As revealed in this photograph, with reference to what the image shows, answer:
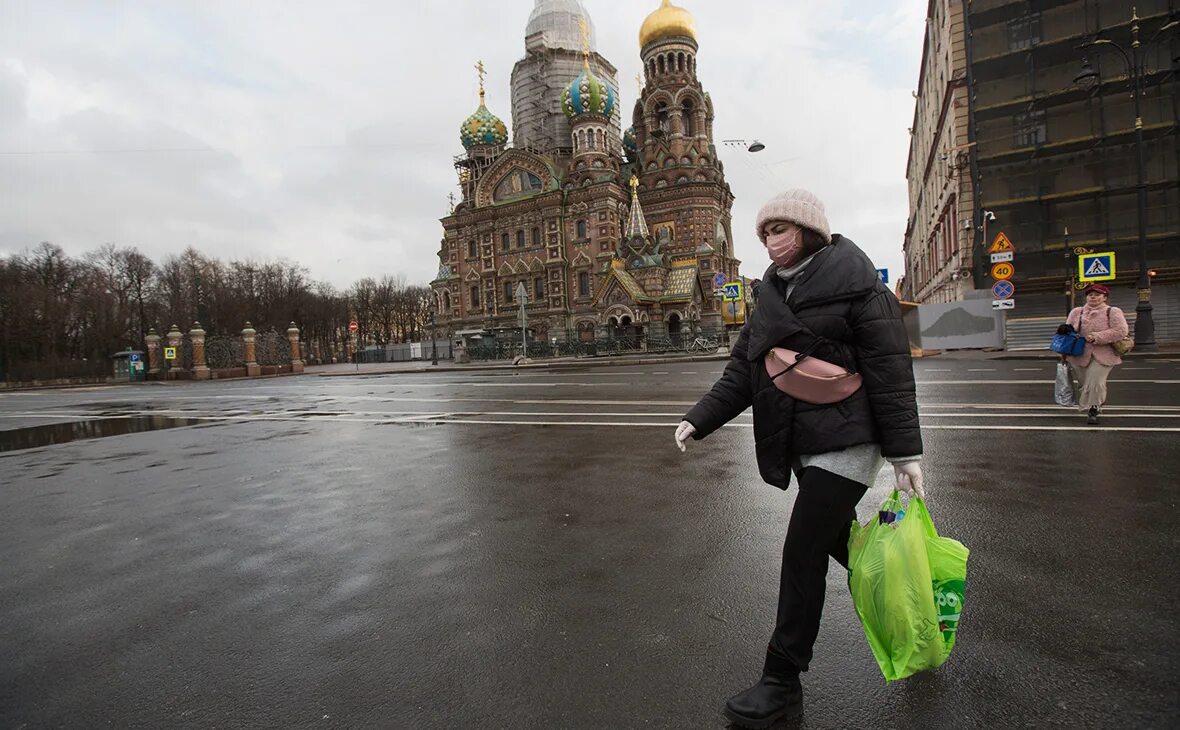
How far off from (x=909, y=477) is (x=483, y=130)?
63.5 m

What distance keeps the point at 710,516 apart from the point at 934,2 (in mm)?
43864

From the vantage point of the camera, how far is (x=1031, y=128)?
28.6 metres

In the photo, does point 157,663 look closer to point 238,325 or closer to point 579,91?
point 579,91

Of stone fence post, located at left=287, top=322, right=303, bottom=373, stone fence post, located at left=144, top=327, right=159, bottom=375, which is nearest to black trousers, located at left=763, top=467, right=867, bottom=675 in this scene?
stone fence post, located at left=287, top=322, right=303, bottom=373

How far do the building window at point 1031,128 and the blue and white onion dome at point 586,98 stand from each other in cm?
3102

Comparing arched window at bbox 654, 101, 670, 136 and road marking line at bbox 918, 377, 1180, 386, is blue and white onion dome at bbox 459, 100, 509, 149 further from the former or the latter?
road marking line at bbox 918, 377, 1180, 386

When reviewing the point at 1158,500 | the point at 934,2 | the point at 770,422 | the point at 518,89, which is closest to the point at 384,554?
the point at 770,422

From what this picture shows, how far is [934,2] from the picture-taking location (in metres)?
36.2

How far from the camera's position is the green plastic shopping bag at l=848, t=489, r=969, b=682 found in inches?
88.0

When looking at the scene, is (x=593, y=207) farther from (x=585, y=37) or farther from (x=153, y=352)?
(x=153, y=352)

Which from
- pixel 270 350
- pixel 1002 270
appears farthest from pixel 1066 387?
pixel 270 350

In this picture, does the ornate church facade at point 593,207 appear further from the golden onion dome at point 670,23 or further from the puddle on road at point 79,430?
the puddle on road at point 79,430

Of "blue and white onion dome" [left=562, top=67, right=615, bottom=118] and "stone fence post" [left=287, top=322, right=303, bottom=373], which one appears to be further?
"blue and white onion dome" [left=562, top=67, right=615, bottom=118]

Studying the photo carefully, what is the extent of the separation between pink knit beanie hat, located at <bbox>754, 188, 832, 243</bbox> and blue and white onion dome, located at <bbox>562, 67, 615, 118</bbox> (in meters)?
52.0
